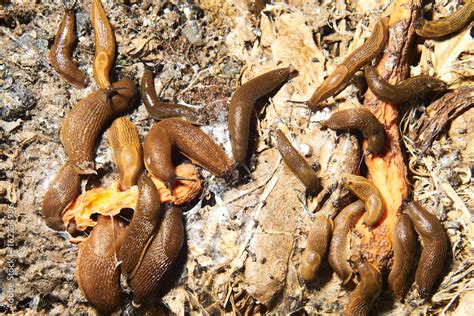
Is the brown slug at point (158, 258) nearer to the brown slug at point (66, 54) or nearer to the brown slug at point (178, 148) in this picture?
the brown slug at point (178, 148)

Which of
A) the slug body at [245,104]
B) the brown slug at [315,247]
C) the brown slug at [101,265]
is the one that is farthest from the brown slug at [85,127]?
the brown slug at [315,247]

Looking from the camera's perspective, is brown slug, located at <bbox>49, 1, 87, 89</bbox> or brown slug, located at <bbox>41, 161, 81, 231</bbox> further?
brown slug, located at <bbox>49, 1, 87, 89</bbox>

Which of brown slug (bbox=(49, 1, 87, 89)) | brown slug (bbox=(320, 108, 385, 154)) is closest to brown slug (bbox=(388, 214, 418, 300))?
brown slug (bbox=(320, 108, 385, 154))

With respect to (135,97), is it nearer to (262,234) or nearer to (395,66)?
(262,234)

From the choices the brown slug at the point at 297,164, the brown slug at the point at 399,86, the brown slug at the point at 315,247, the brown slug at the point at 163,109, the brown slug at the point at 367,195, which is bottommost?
the brown slug at the point at 315,247

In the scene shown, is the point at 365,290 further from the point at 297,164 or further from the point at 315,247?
the point at 297,164

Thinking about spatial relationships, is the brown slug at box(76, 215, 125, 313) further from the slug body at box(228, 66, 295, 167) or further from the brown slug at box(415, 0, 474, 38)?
the brown slug at box(415, 0, 474, 38)
